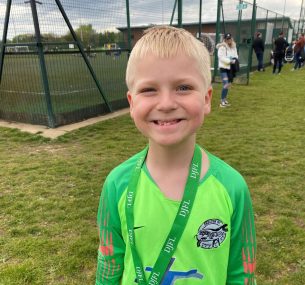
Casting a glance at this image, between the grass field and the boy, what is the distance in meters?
1.78

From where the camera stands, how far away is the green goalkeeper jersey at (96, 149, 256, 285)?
122 centimetres

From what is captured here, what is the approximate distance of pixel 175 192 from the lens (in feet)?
4.17

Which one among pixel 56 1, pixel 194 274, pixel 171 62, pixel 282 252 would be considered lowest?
pixel 282 252

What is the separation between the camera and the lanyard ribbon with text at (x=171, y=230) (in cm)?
119

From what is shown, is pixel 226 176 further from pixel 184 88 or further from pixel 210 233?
pixel 184 88

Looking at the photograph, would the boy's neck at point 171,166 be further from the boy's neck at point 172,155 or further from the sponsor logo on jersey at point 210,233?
the sponsor logo on jersey at point 210,233

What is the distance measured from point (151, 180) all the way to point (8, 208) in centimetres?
316

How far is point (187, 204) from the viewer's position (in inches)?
47.3

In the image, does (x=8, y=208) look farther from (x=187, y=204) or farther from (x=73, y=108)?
(x=73, y=108)

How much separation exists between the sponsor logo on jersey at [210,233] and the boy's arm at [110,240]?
1.07ft

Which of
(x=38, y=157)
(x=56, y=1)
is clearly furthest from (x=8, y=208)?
(x=56, y=1)

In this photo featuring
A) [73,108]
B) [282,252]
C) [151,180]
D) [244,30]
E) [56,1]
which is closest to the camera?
[151,180]

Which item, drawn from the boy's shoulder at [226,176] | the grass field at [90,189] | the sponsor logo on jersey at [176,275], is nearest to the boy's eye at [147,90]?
the boy's shoulder at [226,176]

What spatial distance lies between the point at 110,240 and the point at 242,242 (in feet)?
1.69
